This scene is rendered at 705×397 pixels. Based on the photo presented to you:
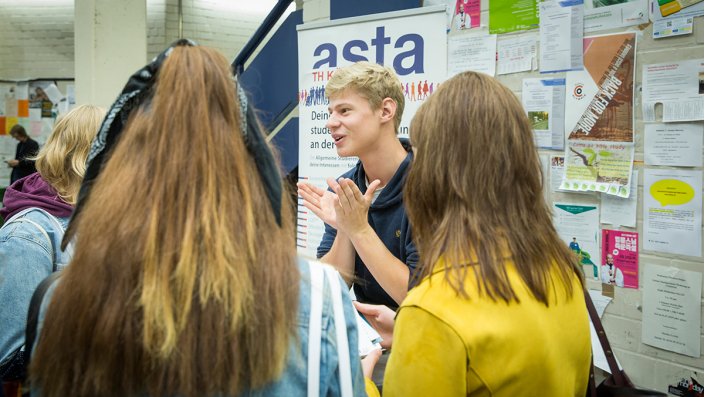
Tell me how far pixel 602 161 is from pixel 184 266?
7.07ft

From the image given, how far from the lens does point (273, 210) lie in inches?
36.8

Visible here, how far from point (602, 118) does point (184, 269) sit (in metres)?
2.18

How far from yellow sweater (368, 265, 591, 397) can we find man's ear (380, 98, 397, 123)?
115 centimetres

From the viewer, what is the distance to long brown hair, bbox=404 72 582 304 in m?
1.15

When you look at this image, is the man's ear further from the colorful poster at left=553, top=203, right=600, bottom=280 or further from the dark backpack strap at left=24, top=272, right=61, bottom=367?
the dark backpack strap at left=24, top=272, right=61, bottom=367

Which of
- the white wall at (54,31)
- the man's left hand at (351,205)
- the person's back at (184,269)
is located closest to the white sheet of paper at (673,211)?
the man's left hand at (351,205)

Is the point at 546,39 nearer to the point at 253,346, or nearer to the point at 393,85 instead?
the point at 393,85

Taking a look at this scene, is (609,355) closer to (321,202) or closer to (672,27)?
(321,202)

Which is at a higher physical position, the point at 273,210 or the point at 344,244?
the point at 273,210

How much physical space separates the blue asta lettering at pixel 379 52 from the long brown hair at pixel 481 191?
1963mm

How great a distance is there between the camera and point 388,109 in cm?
221

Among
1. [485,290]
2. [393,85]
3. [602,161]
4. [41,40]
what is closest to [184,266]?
[485,290]

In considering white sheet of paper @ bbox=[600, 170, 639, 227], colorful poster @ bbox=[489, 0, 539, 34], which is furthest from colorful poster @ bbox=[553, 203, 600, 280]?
colorful poster @ bbox=[489, 0, 539, 34]

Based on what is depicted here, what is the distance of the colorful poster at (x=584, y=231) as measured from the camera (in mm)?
2586
